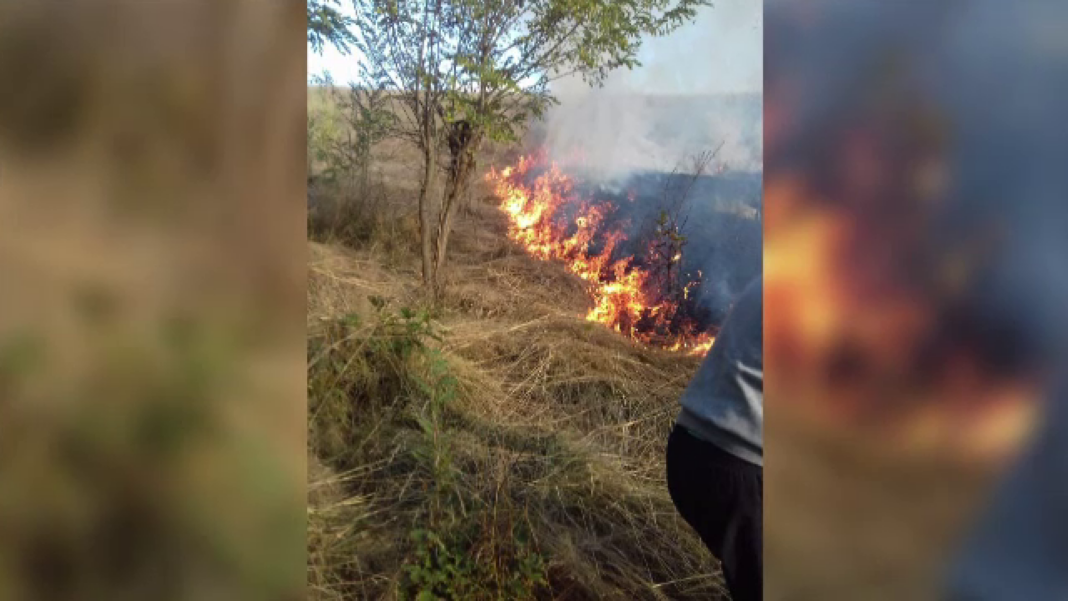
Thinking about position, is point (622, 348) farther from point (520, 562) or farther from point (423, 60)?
point (423, 60)

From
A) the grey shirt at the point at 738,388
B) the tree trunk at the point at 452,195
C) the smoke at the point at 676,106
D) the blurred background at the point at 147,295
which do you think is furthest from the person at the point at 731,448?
the blurred background at the point at 147,295

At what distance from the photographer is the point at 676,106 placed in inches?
80.8

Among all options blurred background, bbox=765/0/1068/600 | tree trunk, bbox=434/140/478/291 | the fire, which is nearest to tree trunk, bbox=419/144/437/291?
tree trunk, bbox=434/140/478/291

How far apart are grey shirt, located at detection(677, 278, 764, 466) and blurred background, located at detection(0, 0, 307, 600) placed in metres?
1.07

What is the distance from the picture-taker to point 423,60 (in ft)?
7.20

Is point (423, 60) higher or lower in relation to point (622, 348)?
higher

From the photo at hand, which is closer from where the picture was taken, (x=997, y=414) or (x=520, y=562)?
(x=997, y=414)

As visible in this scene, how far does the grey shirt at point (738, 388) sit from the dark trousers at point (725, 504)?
0.04m

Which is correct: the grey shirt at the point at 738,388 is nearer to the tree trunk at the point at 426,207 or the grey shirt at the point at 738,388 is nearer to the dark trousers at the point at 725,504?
the dark trousers at the point at 725,504

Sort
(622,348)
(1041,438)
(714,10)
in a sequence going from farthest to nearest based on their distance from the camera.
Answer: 1. (622,348)
2. (714,10)
3. (1041,438)

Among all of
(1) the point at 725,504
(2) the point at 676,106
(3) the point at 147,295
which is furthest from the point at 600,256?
(3) the point at 147,295

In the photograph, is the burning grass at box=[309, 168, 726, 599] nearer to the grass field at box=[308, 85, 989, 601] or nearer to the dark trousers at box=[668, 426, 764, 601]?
the grass field at box=[308, 85, 989, 601]

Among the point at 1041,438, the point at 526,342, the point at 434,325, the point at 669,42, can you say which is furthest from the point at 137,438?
the point at 1041,438

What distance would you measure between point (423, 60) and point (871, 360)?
1.40 metres
